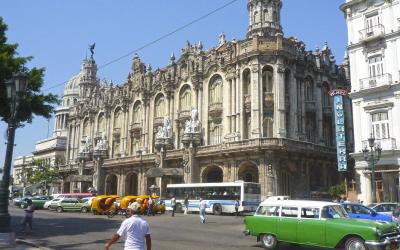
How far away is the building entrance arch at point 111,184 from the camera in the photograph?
58.5 m

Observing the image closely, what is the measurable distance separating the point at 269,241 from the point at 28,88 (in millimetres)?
14966

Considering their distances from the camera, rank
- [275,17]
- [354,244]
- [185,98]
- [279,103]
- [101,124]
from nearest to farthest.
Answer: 1. [354,244]
2. [279,103]
3. [275,17]
4. [185,98]
5. [101,124]

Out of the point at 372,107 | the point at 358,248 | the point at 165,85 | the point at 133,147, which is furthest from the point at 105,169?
the point at 358,248

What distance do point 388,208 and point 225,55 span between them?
91.0 feet

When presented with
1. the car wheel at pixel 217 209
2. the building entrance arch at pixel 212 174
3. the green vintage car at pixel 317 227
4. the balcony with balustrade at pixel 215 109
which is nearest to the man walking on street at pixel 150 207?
the car wheel at pixel 217 209

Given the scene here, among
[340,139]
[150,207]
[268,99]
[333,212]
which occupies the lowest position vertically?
[150,207]

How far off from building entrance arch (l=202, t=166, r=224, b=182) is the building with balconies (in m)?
15.3

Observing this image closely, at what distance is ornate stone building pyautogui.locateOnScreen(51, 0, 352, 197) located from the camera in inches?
1560

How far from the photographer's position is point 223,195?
111ft

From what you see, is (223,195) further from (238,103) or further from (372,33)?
(372,33)

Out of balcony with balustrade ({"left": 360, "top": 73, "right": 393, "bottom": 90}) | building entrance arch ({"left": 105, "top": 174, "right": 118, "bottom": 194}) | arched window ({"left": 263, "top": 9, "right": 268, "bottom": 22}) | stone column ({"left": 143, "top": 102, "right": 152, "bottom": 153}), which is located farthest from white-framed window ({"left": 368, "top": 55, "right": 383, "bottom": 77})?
building entrance arch ({"left": 105, "top": 174, "right": 118, "bottom": 194})

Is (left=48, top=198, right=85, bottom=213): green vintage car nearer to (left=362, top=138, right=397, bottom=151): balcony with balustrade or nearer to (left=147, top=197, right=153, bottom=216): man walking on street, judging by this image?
(left=147, top=197, right=153, bottom=216): man walking on street

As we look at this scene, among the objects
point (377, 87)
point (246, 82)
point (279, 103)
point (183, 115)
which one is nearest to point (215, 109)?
point (246, 82)

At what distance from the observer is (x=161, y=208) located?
35.3 metres
